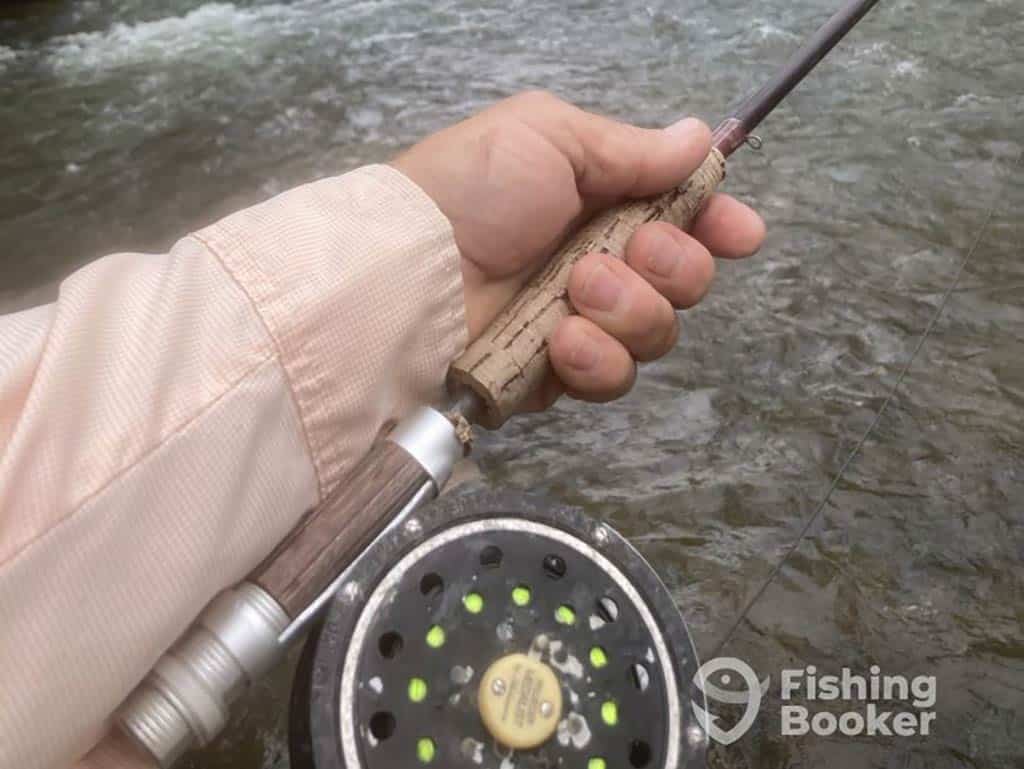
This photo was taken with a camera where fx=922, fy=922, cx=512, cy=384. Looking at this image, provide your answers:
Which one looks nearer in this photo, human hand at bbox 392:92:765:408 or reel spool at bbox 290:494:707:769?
reel spool at bbox 290:494:707:769

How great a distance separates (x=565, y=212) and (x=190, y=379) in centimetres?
61

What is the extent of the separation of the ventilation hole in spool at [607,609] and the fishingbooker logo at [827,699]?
53cm

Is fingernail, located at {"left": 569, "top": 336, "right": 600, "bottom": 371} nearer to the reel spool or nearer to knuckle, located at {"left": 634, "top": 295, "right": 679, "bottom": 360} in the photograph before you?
knuckle, located at {"left": 634, "top": 295, "right": 679, "bottom": 360}

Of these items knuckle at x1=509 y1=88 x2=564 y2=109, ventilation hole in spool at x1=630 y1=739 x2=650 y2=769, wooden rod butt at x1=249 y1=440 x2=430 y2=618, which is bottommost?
ventilation hole in spool at x1=630 y1=739 x2=650 y2=769

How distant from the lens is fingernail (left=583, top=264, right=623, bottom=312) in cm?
112

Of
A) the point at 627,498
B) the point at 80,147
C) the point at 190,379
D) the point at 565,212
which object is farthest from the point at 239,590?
the point at 80,147

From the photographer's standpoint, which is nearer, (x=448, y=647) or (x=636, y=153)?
(x=448, y=647)

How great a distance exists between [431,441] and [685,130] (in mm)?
600

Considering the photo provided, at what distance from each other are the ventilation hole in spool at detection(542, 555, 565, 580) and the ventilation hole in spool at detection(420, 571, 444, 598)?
83 mm

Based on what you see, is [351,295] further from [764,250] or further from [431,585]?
[764,250]

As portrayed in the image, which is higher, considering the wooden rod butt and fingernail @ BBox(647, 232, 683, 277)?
the wooden rod butt

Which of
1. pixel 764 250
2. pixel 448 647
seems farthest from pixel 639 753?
pixel 764 250

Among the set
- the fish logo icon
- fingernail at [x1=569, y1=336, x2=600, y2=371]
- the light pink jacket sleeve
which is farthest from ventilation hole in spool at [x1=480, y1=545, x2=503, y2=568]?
the fish logo icon

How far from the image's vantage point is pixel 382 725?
0.65m
